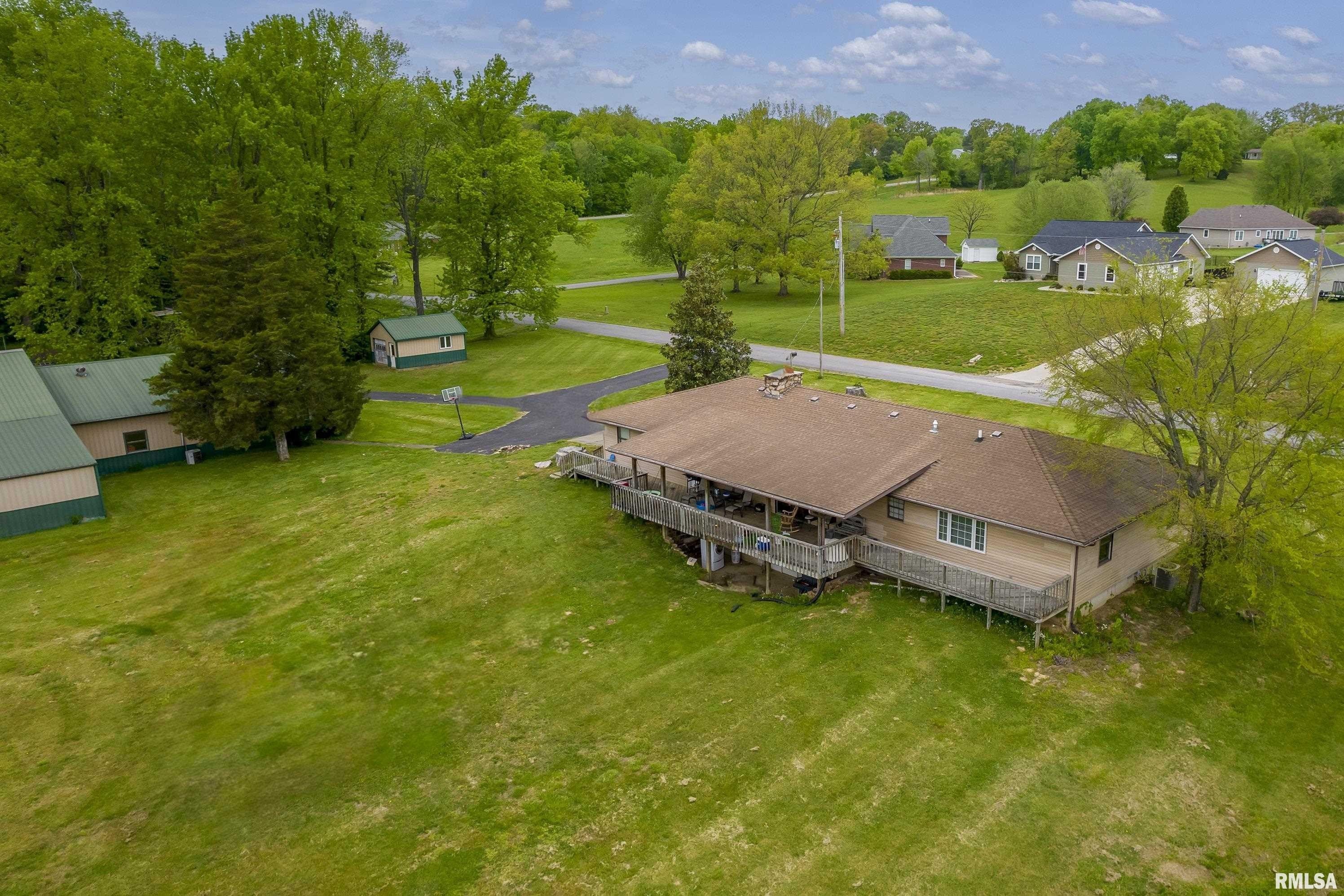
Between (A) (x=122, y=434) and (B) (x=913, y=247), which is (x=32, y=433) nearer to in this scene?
(A) (x=122, y=434)

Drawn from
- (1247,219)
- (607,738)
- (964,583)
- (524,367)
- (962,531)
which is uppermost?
(1247,219)

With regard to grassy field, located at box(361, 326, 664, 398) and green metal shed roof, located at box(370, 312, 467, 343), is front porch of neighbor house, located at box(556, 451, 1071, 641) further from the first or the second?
green metal shed roof, located at box(370, 312, 467, 343)

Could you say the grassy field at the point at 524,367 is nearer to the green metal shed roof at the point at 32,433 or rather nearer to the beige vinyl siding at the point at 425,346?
the beige vinyl siding at the point at 425,346

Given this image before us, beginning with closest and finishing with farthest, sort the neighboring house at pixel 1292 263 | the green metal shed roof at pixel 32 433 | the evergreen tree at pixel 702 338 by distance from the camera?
the green metal shed roof at pixel 32 433, the evergreen tree at pixel 702 338, the neighboring house at pixel 1292 263

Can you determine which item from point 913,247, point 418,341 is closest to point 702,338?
point 418,341

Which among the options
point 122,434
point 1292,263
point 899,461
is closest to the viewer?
point 899,461

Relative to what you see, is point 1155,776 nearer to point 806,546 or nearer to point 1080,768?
point 1080,768

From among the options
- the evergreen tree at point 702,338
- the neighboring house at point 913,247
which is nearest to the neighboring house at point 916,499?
the evergreen tree at point 702,338
